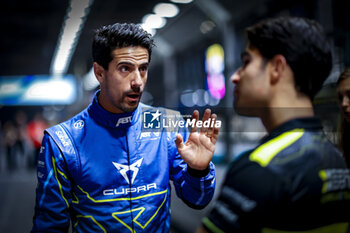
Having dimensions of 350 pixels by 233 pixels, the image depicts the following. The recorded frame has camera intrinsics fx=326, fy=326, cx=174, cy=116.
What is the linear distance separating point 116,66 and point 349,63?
1813mm

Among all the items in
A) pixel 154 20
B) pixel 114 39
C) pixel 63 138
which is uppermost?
pixel 154 20

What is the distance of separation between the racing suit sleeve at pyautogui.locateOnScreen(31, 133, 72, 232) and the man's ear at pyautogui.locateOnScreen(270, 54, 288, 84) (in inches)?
25.3

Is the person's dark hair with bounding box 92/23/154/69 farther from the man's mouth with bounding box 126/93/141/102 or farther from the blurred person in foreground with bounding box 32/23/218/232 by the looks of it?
the man's mouth with bounding box 126/93/141/102

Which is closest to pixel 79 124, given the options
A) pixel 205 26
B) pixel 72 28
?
pixel 72 28

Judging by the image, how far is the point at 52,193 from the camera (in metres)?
0.96

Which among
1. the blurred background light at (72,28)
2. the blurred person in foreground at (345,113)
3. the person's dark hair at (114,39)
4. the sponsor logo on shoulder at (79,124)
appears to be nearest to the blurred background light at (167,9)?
the blurred background light at (72,28)

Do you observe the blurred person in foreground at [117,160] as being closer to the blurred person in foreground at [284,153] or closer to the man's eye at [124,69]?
the man's eye at [124,69]

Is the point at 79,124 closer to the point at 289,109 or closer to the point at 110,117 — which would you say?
the point at 110,117

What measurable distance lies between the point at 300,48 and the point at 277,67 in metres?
0.06

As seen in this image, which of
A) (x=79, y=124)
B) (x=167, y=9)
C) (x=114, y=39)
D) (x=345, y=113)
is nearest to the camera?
(x=114, y=39)

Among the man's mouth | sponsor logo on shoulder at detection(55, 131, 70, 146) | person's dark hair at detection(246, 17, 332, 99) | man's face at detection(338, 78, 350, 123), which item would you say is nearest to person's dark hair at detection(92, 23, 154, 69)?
the man's mouth

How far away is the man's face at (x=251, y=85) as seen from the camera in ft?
2.50

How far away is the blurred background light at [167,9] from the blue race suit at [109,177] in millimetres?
683

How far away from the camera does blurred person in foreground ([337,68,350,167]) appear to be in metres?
1.18
